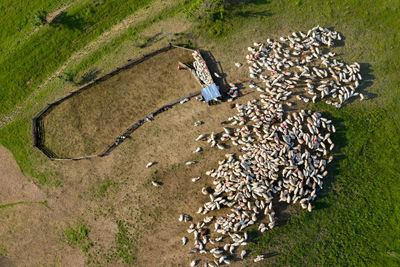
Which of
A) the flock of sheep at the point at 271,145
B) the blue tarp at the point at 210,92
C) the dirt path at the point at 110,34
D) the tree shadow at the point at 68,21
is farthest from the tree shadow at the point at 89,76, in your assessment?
the flock of sheep at the point at 271,145

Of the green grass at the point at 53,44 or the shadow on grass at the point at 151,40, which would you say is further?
the green grass at the point at 53,44

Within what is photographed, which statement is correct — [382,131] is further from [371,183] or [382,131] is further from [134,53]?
[134,53]

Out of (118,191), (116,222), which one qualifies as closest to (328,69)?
(118,191)

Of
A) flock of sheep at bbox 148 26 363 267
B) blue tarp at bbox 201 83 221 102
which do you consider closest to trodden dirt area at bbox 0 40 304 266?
flock of sheep at bbox 148 26 363 267

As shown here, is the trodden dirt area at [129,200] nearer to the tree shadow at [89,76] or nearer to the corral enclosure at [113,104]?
the corral enclosure at [113,104]

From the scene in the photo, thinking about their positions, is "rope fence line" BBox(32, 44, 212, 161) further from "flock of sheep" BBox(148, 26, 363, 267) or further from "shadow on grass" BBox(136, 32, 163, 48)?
"flock of sheep" BBox(148, 26, 363, 267)

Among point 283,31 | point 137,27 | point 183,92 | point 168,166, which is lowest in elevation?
point 168,166
